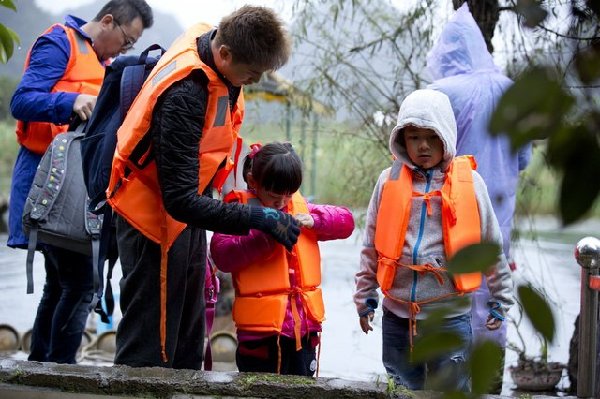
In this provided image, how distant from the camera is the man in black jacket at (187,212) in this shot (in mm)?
2918

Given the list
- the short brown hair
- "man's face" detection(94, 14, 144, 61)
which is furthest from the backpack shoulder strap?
the short brown hair

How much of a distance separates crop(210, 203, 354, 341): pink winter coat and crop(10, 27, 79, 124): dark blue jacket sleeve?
946mm

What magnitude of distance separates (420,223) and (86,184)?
4.07ft

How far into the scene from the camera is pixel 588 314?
361cm

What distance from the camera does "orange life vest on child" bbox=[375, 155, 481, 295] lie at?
10.6 ft

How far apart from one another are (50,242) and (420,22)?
108 inches

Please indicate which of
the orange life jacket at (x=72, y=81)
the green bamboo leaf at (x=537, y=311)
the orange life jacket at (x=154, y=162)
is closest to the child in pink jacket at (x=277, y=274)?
the orange life jacket at (x=154, y=162)

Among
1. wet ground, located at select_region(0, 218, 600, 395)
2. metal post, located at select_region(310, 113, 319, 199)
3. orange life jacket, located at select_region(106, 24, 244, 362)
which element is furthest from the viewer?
metal post, located at select_region(310, 113, 319, 199)

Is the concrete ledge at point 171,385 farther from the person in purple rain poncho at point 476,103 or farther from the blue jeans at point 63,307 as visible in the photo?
the person in purple rain poncho at point 476,103

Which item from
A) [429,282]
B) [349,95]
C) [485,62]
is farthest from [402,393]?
[349,95]

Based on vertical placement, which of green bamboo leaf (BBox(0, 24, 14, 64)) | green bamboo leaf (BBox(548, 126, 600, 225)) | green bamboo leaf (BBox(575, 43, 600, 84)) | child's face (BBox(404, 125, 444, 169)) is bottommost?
green bamboo leaf (BBox(548, 126, 600, 225))

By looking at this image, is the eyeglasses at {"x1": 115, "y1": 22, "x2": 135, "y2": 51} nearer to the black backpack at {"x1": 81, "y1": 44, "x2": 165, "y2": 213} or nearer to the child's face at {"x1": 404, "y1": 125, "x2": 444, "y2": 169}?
the black backpack at {"x1": 81, "y1": 44, "x2": 165, "y2": 213}

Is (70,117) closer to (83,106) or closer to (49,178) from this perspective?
(83,106)

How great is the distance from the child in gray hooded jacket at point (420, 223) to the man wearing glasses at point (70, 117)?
52.7 inches
